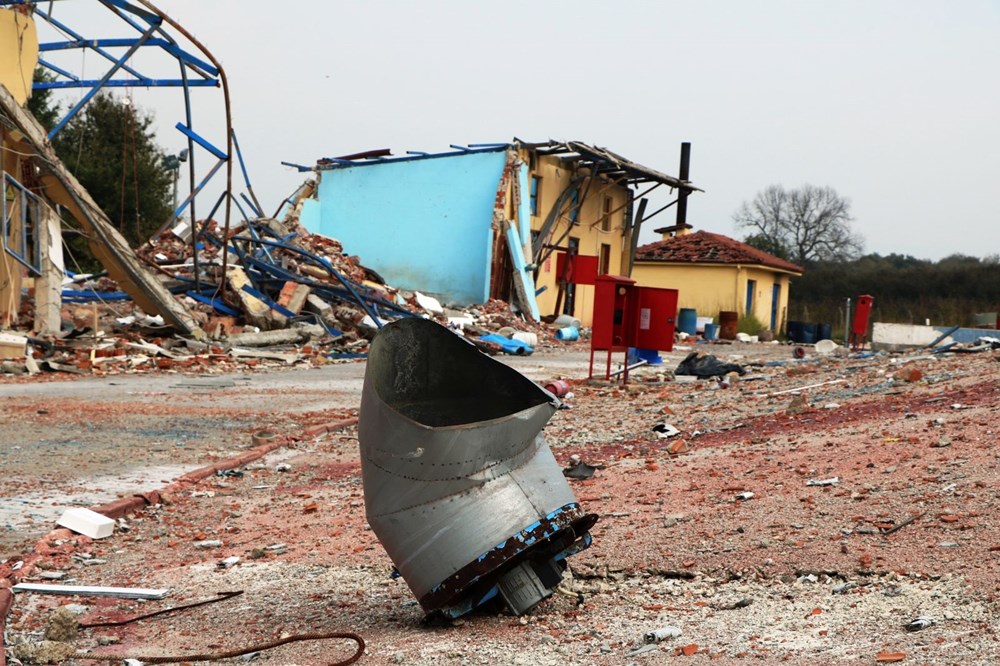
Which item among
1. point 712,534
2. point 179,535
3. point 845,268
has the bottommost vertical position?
point 179,535

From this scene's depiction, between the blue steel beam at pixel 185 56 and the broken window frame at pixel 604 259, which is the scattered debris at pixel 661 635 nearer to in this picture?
the blue steel beam at pixel 185 56

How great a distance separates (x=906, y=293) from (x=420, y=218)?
21.1 metres

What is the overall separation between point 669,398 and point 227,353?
862 centimetres

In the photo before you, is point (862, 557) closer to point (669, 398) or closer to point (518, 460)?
point (518, 460)

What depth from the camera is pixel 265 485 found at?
789 centimetres

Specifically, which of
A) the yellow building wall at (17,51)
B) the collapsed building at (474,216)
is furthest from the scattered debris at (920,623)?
the collapsed building at (474,216)

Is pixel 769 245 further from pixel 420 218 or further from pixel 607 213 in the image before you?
pixel 420 218

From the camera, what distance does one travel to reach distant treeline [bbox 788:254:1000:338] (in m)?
38.5

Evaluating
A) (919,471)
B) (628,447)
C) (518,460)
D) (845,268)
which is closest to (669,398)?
(628,447)

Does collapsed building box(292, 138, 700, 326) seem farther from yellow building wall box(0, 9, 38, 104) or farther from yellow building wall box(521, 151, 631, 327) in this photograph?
yellow building wall box(0, 9, 38, 104)

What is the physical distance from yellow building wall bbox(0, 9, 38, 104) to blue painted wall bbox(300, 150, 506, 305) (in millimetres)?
13927

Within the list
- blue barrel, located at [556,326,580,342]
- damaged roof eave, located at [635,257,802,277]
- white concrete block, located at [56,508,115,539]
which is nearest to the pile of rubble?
blue barrel, located at [556,326,580,342]

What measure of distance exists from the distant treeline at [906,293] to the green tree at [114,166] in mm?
23235

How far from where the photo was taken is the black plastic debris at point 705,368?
14.9 meters
